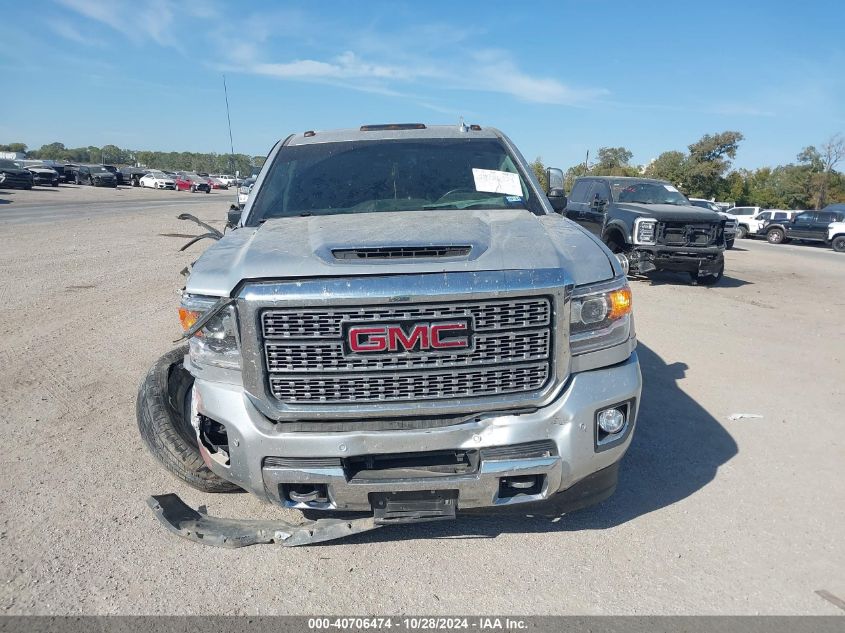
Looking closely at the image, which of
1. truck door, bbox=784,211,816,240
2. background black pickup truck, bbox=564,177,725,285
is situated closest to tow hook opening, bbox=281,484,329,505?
background black pickup truck, bbox=564,177,725,285

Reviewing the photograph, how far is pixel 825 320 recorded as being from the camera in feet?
28.9

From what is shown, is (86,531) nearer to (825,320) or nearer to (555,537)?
(555,537)

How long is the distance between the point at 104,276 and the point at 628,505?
9.66 metres

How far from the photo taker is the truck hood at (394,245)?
2.64 m

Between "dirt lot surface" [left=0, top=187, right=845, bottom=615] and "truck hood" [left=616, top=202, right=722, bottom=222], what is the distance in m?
5.27

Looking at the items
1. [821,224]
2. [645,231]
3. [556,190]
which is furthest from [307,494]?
[821,224]

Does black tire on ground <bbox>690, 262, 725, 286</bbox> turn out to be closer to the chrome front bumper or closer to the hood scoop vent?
the chrome front bumper

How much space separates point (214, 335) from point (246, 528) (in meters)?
1.01

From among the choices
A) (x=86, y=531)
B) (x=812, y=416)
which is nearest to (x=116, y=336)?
(x=86, y=531)

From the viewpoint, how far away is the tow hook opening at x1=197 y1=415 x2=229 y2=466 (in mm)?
2865

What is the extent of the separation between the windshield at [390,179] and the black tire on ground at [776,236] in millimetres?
28282

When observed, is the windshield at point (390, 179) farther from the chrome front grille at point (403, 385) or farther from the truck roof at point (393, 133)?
the chrome front grille at point (403, 385)

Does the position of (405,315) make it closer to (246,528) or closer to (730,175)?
(246,528)

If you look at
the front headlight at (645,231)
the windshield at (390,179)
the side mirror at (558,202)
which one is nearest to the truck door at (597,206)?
the front headlight at (645,231)
